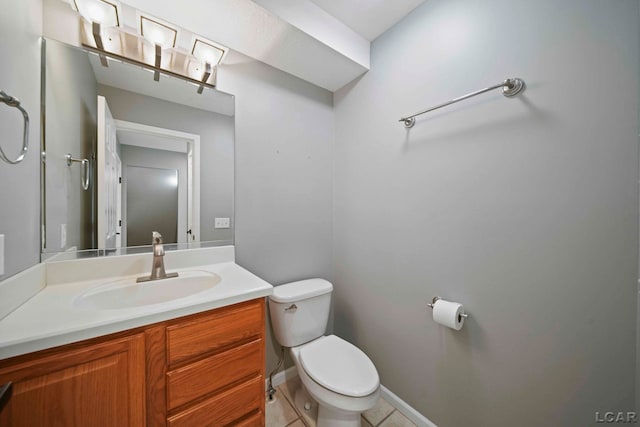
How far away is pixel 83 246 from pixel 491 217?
6.34 feet

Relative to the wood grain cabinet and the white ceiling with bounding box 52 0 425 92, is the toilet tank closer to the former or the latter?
the wood grain cabinet

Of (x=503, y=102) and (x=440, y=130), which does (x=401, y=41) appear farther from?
(x=503, y=102)

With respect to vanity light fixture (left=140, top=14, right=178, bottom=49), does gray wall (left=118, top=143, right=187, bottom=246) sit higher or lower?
lower

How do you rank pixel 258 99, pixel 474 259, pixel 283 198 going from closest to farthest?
pixel 474 259
pixel 258 99
pixel 283 198

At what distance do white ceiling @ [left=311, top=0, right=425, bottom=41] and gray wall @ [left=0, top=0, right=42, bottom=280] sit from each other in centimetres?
125

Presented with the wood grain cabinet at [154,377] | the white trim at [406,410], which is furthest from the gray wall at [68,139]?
the white trim at [406,410]

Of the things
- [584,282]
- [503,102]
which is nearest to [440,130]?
[503,102]

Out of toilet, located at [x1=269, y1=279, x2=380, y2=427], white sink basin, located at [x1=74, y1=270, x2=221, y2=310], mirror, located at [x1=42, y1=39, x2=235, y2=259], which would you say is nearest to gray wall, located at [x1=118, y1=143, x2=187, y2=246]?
mirror, located at [x1=42, y1=39, x2=235, y2=259]

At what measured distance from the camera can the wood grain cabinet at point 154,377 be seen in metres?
0.61

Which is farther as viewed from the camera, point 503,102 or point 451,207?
point 451,207

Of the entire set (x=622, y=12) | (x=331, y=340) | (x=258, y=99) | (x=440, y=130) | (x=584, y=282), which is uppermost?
(x=258, y=99)

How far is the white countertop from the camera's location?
0.60m

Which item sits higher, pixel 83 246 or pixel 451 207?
pixel 451 207

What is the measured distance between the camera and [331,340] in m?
1.44
